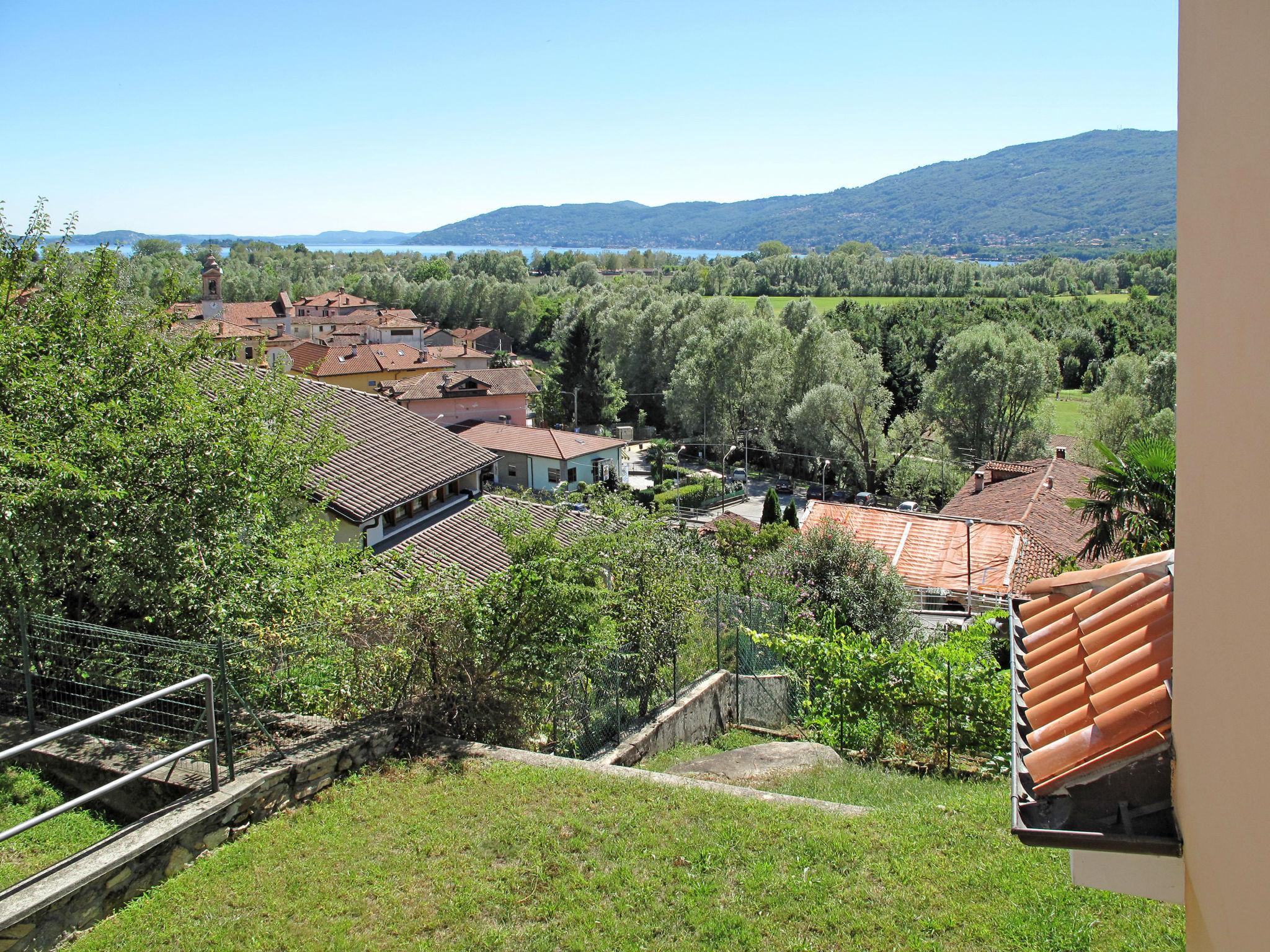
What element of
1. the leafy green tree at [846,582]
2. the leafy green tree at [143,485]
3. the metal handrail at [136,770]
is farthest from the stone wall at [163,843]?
the leafy green tree at [846,582]

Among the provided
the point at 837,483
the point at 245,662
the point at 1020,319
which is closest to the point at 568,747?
the point at 245,662

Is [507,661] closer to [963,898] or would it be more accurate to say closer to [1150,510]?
[963,898]

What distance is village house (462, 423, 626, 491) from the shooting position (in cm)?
4941

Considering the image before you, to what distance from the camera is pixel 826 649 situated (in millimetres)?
12086

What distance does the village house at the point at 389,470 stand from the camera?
1702cm

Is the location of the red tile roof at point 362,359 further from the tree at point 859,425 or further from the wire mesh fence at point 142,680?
the wire mesh fence at point 142,680

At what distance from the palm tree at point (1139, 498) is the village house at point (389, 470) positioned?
39.8 ft

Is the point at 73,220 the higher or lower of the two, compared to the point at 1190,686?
higher

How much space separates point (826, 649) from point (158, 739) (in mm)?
7996

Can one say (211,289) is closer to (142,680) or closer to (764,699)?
(764,699)

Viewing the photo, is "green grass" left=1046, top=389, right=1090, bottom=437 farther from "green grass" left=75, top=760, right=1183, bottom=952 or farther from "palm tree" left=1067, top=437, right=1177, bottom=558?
"green grass" left=75, top=760, right=1183, bottom=952

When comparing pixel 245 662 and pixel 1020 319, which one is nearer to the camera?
pixel 245 662

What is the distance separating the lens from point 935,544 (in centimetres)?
2686

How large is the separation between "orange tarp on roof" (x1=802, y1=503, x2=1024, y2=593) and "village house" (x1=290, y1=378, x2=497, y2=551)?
8.94 metres
